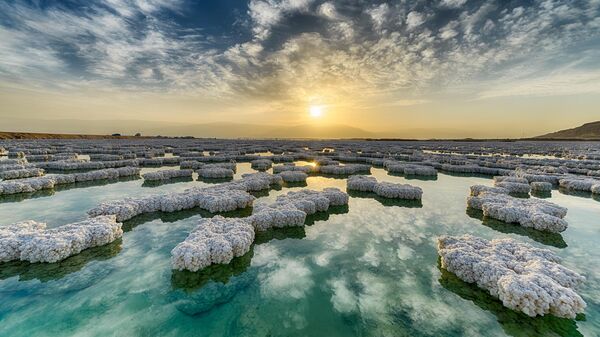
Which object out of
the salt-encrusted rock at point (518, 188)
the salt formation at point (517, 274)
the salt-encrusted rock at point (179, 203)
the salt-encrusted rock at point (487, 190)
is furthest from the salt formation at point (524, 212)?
the salt-encrusted rock at point (179, 203)

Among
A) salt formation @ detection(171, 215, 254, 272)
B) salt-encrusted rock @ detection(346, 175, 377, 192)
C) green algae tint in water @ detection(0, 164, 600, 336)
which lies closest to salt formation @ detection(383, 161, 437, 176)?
salt-encrusted rock @ detection(346, 175, 377, 192)

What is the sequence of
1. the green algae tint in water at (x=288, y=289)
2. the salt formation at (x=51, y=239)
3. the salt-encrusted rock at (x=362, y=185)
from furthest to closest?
the salt-encrusted rock at (x=362, y=185) < the salt formation at (x=51, y=239) < the green algae tint in water at (x=288, y=289)

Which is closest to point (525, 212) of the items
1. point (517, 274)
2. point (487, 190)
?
point (487, 190)

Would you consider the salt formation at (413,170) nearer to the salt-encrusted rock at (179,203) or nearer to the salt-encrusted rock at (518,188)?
the salt-encrusted rock at (518,188)

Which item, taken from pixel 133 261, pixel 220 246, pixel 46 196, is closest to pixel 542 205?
pixel 220 246

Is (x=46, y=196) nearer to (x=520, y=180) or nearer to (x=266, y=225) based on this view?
(x=266, y=225)

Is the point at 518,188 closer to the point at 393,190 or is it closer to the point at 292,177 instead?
the point at 393,190
